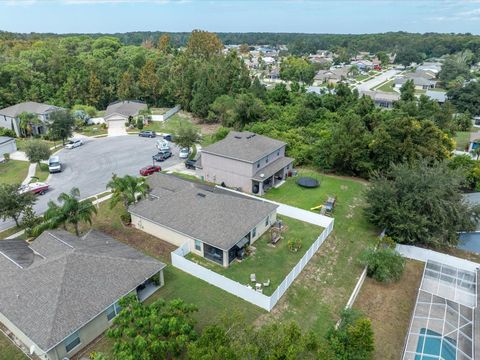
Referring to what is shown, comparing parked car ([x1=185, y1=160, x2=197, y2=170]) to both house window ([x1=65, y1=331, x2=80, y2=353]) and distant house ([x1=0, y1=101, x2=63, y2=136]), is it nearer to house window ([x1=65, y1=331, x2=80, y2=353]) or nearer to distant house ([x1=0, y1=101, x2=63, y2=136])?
house window ([x1=65, y1=331, x2=80, y2=353])

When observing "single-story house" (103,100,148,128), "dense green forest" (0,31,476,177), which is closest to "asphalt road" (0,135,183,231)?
"single-story house" (103,100,148,128)

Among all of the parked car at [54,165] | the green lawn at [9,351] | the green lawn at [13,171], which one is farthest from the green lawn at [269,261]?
the green lawn at [13,171]

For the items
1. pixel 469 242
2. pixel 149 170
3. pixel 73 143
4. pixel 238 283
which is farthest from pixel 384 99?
pixel 238 283

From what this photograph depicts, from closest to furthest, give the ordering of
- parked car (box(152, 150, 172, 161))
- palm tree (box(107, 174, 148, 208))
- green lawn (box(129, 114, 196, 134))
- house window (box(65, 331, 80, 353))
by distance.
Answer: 1. house window (box(65, 331, 80, 353))
2. palm tree (box(107, 174, 148, 208))
3. parked car (box(152, 150, 172, 161))
4. green lawn (box(129, 114, 196, 134))

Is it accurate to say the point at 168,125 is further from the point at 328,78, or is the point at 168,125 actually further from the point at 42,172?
the point at 328,78

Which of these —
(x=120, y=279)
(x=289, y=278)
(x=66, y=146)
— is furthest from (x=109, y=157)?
(x=289, y=278)

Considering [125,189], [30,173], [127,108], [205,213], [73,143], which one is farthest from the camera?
[127,108]

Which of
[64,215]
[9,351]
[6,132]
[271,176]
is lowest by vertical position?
[9,351]
